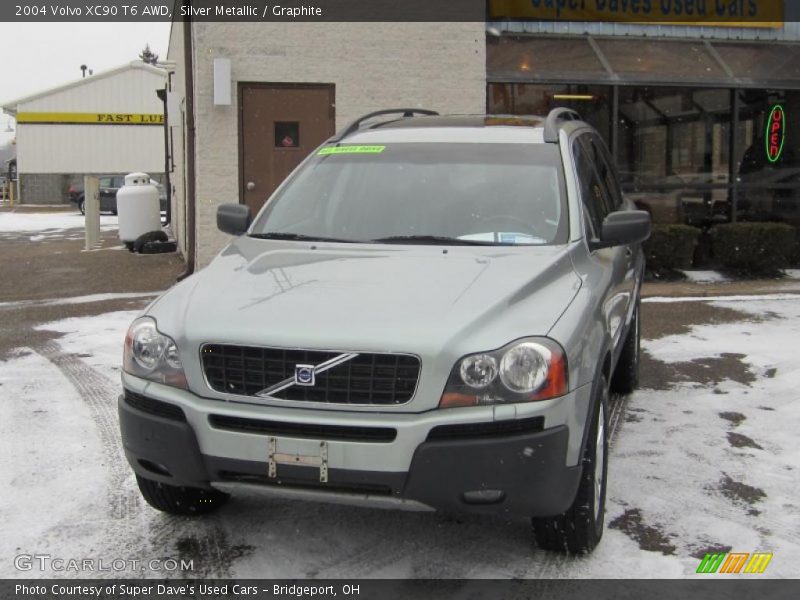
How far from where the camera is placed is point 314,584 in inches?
138

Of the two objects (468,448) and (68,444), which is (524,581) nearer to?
(468,448)

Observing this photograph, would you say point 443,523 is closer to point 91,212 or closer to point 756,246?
point 756,246

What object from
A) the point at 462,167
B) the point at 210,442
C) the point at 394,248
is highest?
the point at 462,167

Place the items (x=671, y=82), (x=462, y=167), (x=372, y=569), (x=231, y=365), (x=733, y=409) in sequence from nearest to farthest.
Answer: (x=231, y=365)
(x=372, y=569)
(x=462, y=167)
(x=733, y=409)
(x=671, y=82)

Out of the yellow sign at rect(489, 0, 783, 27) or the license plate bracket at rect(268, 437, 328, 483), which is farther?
the yellow sign at rect(489, 0, 783, 27)

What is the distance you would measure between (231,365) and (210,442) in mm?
290

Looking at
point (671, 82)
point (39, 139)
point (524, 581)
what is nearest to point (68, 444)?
point (524, 581)

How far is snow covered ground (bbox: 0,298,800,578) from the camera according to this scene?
12.1ft

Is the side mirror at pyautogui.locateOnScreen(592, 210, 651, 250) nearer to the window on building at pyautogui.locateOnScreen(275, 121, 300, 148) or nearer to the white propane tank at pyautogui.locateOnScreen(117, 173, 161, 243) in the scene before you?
the window on building at pyautogui.locateOnScreen(275, 121, 300, 148)

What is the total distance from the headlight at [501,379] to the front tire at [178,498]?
54.8 inches

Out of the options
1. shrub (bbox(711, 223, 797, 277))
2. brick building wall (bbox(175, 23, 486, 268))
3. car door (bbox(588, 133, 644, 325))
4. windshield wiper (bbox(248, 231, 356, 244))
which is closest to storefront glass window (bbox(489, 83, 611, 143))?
brick building wall (bbox(175, 23, 486, 268))

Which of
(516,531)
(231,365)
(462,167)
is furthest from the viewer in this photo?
(462,167)

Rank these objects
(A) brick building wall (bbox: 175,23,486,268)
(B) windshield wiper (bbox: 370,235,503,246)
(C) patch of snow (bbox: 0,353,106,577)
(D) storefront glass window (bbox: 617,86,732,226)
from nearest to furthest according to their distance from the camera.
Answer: (C) patch of snow (bbox: 0,353,106,577) < (B) windshield wiper (bbox: 370,235,503,246) < (A) brick building wall (bbox: 175,23,486,268) < (D) storefront glass window (bbox: 617,86,732,226)

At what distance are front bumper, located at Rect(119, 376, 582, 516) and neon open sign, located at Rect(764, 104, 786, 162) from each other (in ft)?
35.8
